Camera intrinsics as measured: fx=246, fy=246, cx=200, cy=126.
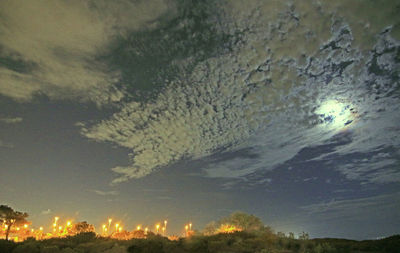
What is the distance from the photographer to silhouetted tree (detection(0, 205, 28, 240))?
108ft

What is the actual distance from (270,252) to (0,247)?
1731cm

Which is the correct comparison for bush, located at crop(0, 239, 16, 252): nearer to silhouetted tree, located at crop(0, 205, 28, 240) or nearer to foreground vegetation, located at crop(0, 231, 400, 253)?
foreground vegetation, located at crop(0, 231, 400, 253)

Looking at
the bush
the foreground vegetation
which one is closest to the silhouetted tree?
the bush

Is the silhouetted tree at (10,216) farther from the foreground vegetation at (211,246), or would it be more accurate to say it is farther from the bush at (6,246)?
the foreground vegetation at (211,246)

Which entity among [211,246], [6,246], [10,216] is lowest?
[6,246]

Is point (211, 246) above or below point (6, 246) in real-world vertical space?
above

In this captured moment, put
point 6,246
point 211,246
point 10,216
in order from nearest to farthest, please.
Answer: point 6,246, point 211,246, point 10,216

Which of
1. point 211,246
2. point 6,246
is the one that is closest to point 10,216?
point 6,246

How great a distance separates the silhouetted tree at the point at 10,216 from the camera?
33.0 m

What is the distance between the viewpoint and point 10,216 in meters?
33.2

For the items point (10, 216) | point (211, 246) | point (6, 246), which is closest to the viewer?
point (6, 246)

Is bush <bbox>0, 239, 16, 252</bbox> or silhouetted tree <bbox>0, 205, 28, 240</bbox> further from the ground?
silhouetted tree <bbox>0, 205, 28, 240</bbox>

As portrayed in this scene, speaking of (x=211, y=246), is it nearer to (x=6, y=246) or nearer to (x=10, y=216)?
(x=6, y=246)

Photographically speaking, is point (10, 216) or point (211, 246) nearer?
point (211, 246)
